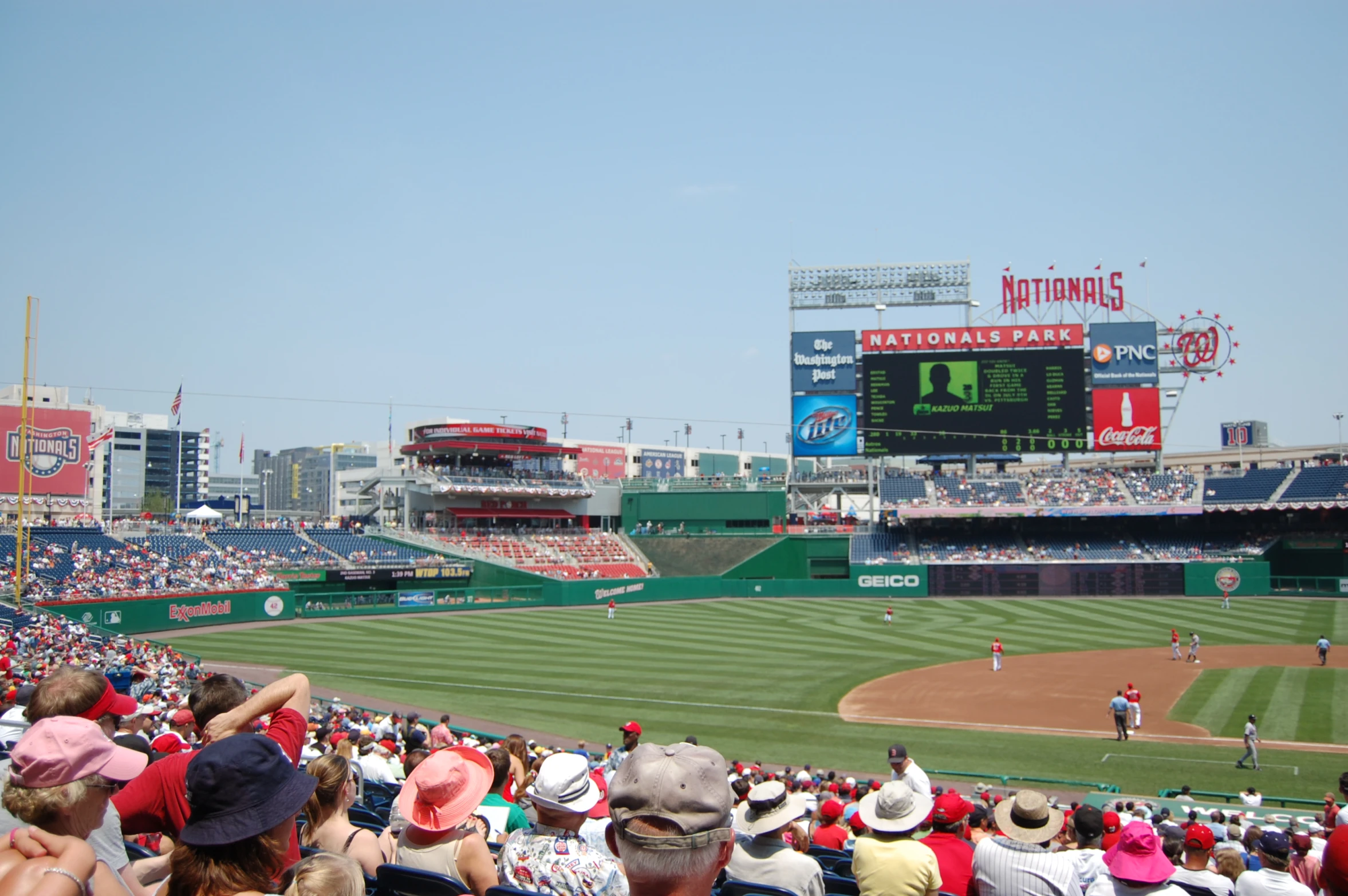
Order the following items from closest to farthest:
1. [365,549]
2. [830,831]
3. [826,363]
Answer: [830,831]
[365,549]
[826,363]

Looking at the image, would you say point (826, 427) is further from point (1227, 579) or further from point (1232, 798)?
point (1232, 798)

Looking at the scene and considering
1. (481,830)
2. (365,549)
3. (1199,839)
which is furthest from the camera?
(365,549)

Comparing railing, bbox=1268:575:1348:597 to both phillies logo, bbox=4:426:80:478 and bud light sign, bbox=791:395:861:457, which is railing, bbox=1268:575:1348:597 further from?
phillies logo, bbox=4:426:80:478

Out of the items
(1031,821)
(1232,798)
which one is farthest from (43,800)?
(1232,798)

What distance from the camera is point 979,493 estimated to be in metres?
58.6

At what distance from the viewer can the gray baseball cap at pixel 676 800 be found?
2656 millimetres

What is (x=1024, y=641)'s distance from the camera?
119 ft

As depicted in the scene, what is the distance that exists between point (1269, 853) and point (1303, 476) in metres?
56.8

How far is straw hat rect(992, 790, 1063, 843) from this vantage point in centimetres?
546

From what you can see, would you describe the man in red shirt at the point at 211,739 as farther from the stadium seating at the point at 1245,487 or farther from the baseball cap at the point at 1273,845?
the stadium seating at the point at 1245,487

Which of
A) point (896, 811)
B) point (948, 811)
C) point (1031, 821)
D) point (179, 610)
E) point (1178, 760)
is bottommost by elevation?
point (1178, 760)

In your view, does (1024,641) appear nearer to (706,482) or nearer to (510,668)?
(510,668)

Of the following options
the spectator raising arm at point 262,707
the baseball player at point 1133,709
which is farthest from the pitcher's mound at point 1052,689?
the spectator raising arm at point 262,707

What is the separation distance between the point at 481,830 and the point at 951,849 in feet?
9.91
